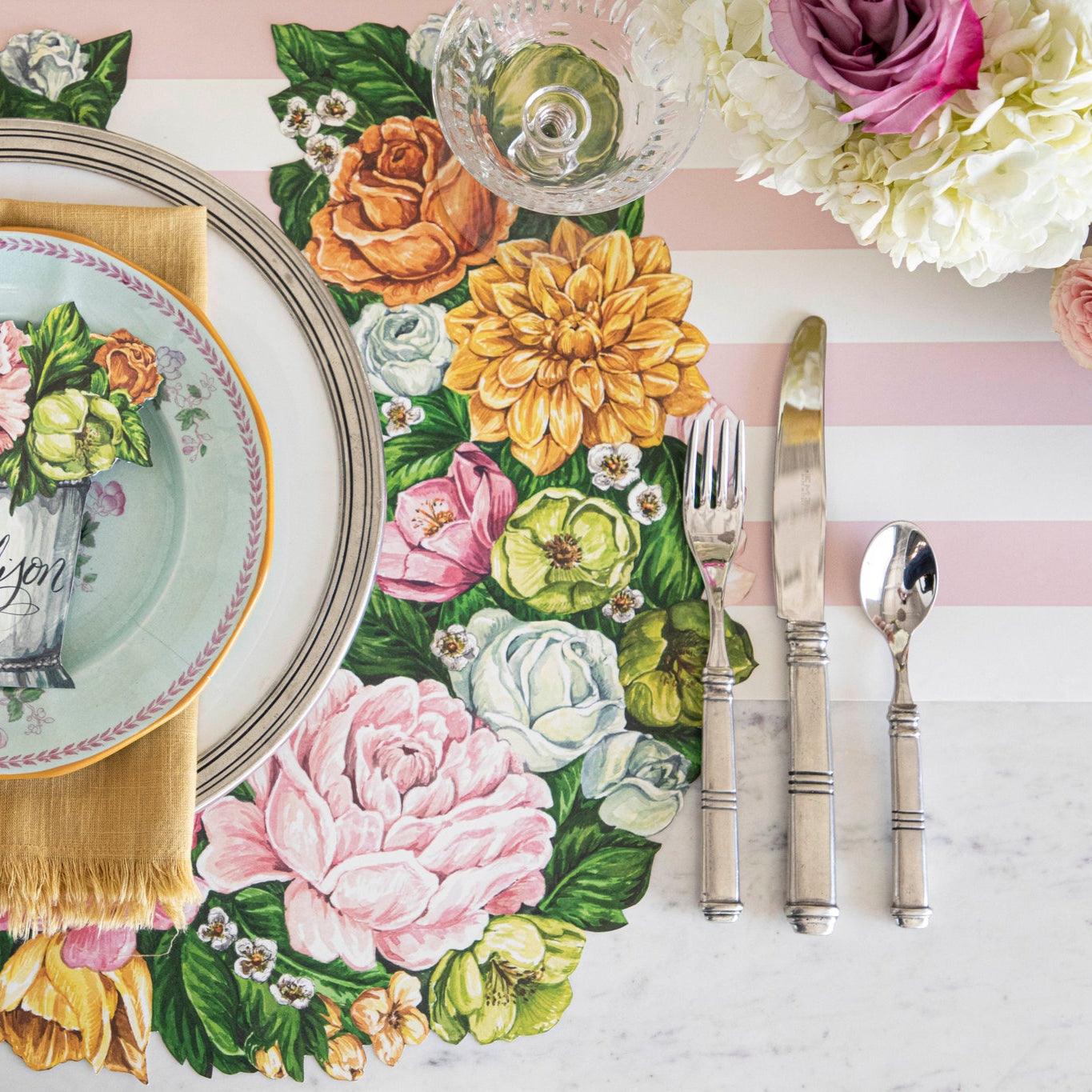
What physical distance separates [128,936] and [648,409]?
0.52m

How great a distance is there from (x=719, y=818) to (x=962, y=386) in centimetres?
36

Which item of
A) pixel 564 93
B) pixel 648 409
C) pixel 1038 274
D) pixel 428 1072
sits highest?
pixel 564 93

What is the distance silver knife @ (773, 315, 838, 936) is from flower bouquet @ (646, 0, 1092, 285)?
0.44 feet

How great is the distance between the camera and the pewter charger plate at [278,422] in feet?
1.92

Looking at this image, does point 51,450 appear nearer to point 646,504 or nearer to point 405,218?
point 405,218

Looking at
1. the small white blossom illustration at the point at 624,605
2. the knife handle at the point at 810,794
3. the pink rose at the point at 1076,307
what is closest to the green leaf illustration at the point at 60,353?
the small white blossom illustration at the point at 624,605

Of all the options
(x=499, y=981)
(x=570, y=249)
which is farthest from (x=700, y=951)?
(x=570, y=249)

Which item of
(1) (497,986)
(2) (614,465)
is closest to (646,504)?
(2) (614,465)

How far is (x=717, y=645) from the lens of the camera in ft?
1.97

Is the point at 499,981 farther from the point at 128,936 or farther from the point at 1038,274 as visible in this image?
the point at 1038,274

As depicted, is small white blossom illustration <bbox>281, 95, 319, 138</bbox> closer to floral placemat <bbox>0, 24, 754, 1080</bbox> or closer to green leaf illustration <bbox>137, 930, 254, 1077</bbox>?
floral placemat <bbox>0, 24, 754, 1080</bbox>

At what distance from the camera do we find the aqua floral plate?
0.56 m

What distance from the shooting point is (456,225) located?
638mm

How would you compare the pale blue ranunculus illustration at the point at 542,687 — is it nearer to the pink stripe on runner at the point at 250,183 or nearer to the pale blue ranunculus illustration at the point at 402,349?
the pale blue ranunculus illustration at the point at 402,349
